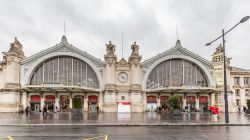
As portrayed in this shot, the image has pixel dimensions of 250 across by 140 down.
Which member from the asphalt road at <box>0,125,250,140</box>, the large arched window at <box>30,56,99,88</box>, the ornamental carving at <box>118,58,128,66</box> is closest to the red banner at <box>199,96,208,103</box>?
the ornamental carving at <box>118,58,128,66</box>

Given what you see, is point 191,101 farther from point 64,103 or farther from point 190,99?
point 64,103

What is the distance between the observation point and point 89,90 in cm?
5594

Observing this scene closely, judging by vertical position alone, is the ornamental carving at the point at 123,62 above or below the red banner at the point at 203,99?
above

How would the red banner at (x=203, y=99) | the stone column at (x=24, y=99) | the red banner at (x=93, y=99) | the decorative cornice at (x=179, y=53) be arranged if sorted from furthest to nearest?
the red banner at (x=203, y=99) < the decorative cornice at (x=179, y=53) < the red banner at (x=93, y=99) < the stone column at (x=24, y=99)

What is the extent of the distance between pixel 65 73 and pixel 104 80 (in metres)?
8.57

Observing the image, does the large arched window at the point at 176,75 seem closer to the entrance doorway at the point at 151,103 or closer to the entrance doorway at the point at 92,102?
the entrance doorway at the point at 151,103

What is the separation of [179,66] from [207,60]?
21.0ft

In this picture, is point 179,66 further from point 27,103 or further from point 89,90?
point 27,103

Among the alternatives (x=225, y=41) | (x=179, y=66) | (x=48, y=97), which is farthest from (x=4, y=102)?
(x=225, y=41)

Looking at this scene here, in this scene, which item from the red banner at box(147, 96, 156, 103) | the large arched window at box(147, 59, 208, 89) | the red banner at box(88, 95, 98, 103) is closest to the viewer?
the red banner at box(88, 95, 98, 103)

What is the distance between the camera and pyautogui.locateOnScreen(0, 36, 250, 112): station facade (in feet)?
180

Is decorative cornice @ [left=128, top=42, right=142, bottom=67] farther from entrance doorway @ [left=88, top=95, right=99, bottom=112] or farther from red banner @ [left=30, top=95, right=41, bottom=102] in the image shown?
red banner @ [left=30, top=95, right=41, bottom=102]

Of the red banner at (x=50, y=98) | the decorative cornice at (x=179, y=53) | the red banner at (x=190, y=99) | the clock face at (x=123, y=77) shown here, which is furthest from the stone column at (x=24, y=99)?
the red banner at (x=190, y=99)

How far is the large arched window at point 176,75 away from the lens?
59.7 meters
